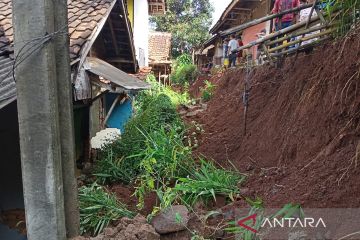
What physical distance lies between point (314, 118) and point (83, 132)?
16.6ft

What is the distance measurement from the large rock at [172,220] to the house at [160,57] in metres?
18.2

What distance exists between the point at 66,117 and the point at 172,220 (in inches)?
55.4

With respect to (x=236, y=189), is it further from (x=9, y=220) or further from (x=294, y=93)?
(x=9, y=220)

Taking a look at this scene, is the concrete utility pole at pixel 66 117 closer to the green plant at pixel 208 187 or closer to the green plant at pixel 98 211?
the green plant at pixel 98 211

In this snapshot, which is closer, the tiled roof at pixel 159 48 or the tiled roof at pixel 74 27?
the tiled roof at pixel 74 27

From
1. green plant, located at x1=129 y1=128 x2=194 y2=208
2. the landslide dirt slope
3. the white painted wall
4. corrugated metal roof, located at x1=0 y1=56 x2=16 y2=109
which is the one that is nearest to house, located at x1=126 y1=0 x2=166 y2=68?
the white painted wall

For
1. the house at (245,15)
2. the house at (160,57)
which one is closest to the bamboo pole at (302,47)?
the house at (245,15)

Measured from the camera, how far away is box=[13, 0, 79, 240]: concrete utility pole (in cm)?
235

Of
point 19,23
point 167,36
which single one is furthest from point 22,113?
point 167,36

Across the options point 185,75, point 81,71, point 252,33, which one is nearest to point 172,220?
point 81,71

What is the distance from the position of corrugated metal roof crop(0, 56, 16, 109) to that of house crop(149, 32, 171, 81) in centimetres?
1724

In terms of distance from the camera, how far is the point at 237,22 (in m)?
16.2

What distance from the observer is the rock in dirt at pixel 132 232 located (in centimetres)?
299

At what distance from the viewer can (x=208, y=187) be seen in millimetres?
3631
